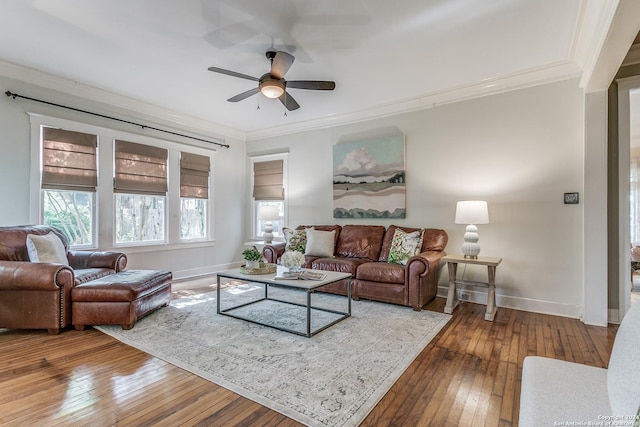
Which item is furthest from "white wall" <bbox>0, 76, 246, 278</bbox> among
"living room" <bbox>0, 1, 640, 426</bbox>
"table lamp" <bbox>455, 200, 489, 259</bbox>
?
"table lamp" <bbox>455, 200, 489, 259</bbox>

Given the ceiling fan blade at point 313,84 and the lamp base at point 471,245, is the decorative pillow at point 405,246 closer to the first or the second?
the lamp base at point 471,245

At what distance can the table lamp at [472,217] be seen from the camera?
3.62 m

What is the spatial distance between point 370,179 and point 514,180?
1.96m

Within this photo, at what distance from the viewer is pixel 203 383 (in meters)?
2.13

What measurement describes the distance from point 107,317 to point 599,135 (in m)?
5.25

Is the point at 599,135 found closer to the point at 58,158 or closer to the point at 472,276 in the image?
the point at 472,276

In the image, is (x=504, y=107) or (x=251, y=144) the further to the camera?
(x=251, y=144)

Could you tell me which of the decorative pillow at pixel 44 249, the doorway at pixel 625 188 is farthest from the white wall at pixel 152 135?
the doorway at pixel 625 188

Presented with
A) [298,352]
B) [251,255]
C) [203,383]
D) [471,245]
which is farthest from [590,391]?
[251,255]

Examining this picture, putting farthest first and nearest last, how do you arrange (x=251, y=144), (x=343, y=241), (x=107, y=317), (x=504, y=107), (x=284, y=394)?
(x=251, y=144) → (x=343, y=241) → (x=504, y=107) → (x=107, y=317) → (x=284, y=394)

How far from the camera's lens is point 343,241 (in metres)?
4.98

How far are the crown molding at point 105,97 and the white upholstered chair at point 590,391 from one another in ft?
18.1

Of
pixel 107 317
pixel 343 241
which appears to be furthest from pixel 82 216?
pixel 343 241

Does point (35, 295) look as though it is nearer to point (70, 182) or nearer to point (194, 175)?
point (70, 182)
